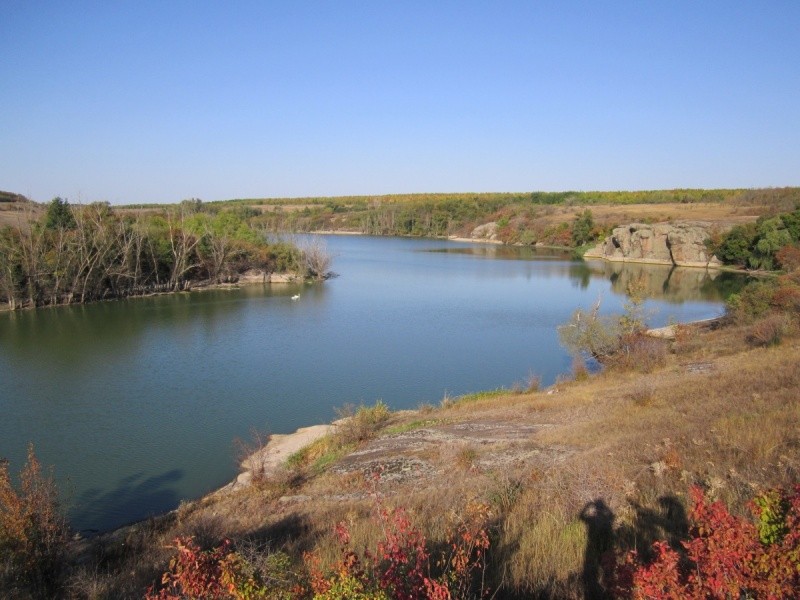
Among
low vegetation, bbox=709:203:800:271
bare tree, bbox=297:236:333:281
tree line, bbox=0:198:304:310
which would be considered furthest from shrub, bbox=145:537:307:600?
low vegetation, bbox=709:203:800:271

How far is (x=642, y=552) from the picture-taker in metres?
5.05

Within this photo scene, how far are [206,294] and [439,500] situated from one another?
4060 cm

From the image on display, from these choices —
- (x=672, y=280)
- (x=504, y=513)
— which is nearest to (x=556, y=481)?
(x=504, y=513)

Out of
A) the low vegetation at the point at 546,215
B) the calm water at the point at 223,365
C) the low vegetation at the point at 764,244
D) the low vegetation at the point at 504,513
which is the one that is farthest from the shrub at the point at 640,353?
the low vegetation at the point at 546,215

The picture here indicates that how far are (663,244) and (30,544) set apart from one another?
7765 centimetres

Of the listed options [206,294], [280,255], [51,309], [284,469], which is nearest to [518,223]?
[280,255]

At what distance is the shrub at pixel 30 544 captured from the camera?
6203 mm

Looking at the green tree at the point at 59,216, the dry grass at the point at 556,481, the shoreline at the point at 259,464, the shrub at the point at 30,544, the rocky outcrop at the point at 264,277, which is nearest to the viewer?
the dry grass at the point at 556,481

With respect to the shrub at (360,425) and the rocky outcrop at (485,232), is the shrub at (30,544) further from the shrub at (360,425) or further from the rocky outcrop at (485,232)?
the rocky outcrop at (485,232)

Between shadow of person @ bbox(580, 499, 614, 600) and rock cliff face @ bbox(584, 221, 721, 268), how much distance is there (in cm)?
7128

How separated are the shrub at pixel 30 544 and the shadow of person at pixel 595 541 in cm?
567

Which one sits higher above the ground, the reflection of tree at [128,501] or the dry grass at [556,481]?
the dry grass at [556,481]

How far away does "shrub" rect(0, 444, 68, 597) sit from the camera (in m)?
6.20

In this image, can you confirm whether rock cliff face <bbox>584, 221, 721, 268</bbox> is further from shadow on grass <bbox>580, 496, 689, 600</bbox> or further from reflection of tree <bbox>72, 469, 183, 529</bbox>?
shadow on grass <bbox>580, 496, 689, 600</bbox>
